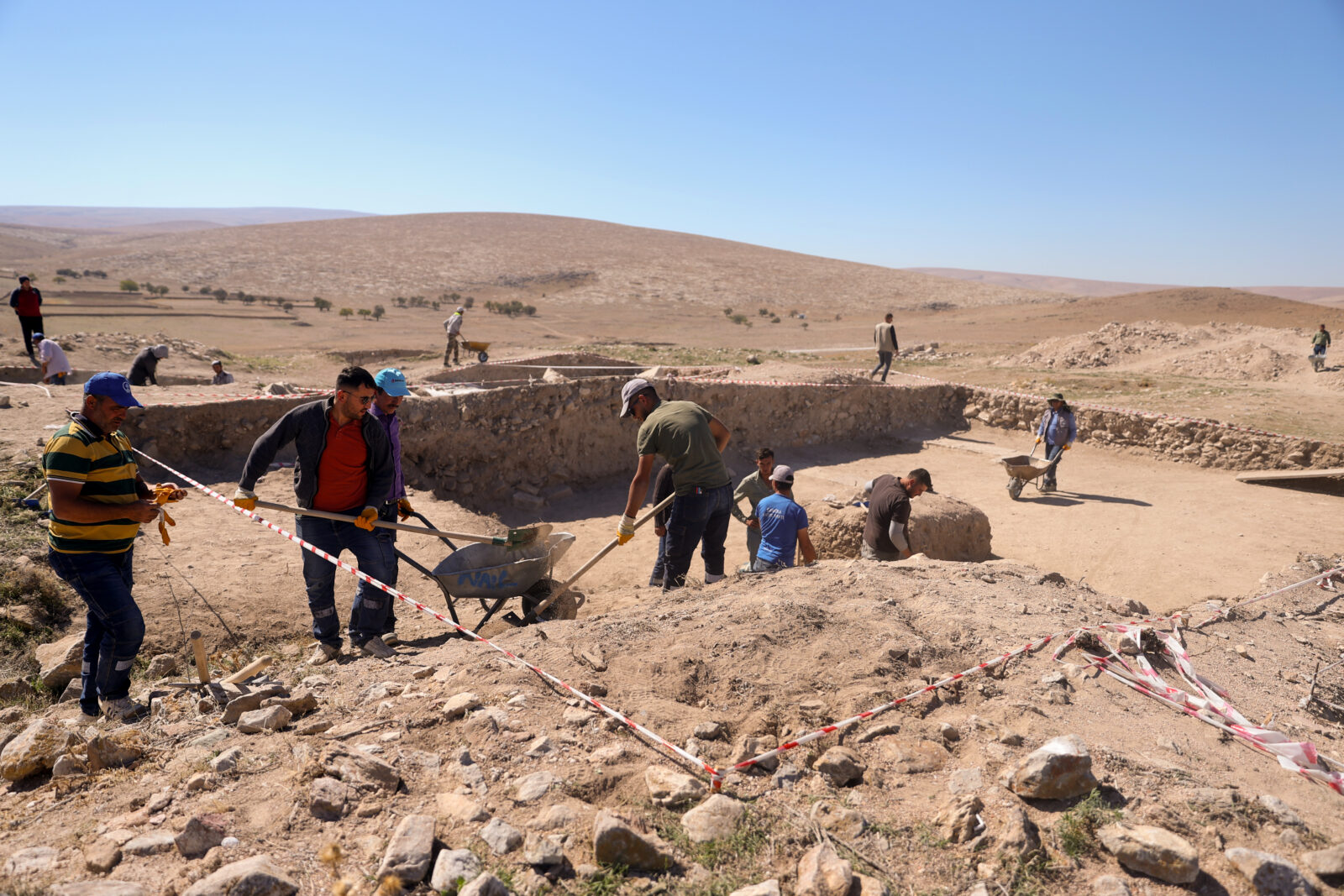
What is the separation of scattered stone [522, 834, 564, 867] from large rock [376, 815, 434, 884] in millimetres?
295

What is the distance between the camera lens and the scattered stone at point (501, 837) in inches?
91.8

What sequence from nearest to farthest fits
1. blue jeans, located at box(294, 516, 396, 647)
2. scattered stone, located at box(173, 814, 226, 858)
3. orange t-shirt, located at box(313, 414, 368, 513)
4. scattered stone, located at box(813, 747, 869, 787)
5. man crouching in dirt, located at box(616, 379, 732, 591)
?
scattered stone, located at box(173, 814, 226, 858) → scattered stone, located at box(813, 747, 869, 787) → orange t-shirt, located at box(313, 414, 368, 513) → blue jeans, located at box(294, 516, 396, 647) → man crouching in dirt, located at box(616, 379, 732, 591)

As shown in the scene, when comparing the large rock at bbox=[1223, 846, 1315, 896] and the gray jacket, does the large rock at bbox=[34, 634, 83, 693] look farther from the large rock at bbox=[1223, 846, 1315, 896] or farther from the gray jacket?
the large rock at bbox=[1223, 846, 1315, 896]

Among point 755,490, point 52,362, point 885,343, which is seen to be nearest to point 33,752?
point 755,490

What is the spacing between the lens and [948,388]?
47.2ft

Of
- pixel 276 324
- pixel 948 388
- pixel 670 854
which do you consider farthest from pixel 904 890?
pixel 276 324

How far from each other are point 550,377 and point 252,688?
28.1ft

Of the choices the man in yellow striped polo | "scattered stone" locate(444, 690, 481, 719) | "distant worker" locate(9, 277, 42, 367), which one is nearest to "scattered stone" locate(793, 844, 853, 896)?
"scattered stone" locate(444, 690, 481, 719)

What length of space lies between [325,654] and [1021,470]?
8.47 metres

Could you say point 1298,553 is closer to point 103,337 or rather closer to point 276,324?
point 103,337

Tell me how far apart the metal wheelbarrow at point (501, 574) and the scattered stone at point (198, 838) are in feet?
7.78

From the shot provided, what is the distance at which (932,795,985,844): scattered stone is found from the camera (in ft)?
8.01

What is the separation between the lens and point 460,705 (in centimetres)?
311

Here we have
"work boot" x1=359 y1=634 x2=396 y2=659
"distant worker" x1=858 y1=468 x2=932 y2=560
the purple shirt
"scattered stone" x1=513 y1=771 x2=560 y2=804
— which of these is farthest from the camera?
"distant worker" x1=858 y1=468 x2=932 y2=560
